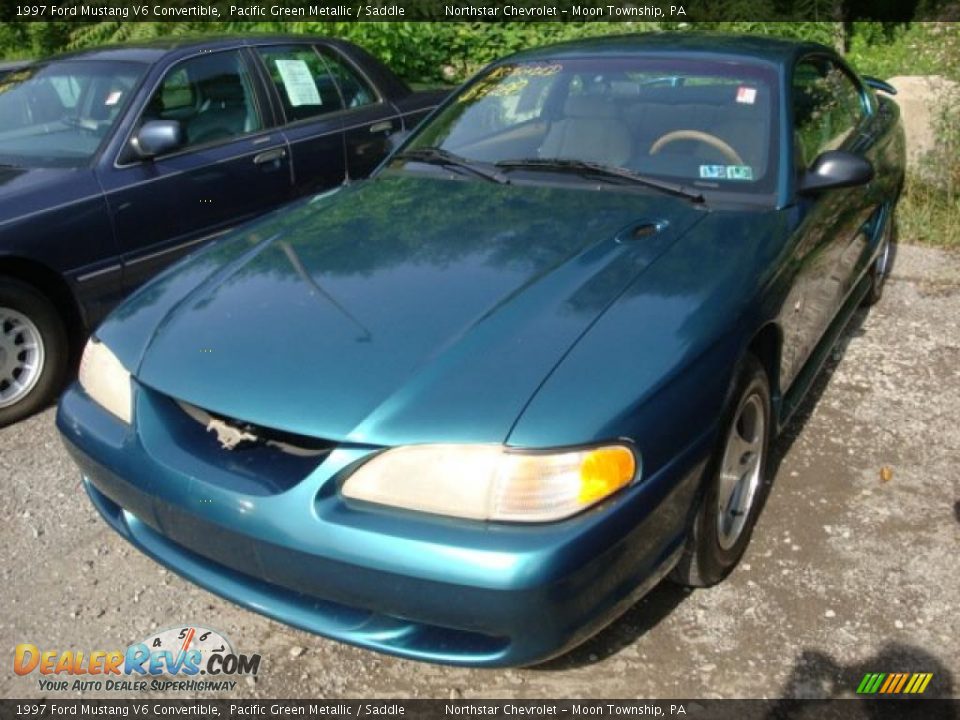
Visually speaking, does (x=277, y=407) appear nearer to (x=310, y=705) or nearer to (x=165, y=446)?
(x=165, y=446)

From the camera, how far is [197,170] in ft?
14.8

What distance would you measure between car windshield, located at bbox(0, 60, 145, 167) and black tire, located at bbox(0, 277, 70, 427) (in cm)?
71

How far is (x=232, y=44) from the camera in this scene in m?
4.98

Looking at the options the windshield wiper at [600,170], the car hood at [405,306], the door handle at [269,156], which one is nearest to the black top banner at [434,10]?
the door handle at [269,156]

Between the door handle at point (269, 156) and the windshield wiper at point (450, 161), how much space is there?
1377mm

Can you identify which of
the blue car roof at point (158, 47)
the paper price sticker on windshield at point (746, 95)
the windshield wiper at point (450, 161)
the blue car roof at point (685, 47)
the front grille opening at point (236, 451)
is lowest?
the front grille opening at point (236, 451)

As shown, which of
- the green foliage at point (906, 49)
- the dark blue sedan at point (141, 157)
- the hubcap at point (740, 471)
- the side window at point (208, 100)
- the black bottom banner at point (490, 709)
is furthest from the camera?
the green foliage at point (906, 49)

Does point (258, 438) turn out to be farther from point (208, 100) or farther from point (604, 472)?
point (208, 100)

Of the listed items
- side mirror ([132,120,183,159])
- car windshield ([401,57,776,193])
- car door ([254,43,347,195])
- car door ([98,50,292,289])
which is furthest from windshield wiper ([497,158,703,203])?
car door ([254,43,347,195])

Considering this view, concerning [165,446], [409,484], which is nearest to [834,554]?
[409,484]

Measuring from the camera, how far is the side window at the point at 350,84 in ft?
17.9

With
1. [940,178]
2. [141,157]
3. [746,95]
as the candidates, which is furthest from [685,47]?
[940,178]

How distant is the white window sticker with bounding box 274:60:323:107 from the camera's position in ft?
16.8

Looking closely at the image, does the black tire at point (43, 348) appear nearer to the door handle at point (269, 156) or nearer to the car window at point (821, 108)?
the door handle at point (269, 156)
